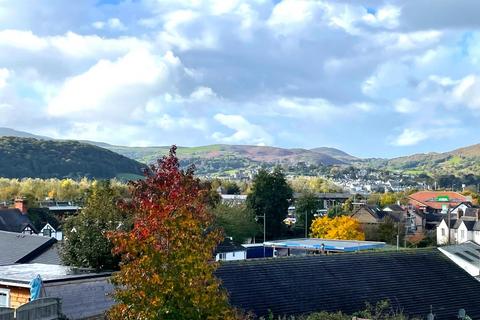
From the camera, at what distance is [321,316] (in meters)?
18.0

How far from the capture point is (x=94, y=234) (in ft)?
64.8

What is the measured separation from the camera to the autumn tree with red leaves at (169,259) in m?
11.3

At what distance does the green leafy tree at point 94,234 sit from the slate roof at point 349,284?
4.51m

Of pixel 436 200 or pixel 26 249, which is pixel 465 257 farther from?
pixel 436 200

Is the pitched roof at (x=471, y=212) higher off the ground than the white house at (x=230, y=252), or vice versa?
the pitched roof at (x=471, y=212)

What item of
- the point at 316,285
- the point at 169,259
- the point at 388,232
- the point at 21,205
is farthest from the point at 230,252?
the point at 169,259

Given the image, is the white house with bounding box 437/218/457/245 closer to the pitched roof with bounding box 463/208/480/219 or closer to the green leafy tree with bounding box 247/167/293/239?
the pitched roof with bounding box 463/208/480/219

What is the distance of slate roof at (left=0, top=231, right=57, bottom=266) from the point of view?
27953 millimetres

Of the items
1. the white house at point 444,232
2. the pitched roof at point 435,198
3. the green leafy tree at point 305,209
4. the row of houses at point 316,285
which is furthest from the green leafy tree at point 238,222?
the pitched roof at point 435,198

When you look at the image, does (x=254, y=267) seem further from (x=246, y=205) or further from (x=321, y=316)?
(x=246, y=205)

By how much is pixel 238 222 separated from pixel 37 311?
184 ft

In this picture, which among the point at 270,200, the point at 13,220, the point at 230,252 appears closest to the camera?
the point at 230,252

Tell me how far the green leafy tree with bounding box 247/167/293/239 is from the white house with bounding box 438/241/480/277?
152 ft

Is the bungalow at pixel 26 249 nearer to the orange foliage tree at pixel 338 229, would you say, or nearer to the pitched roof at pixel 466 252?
the pitched roof at pixel 466 252
